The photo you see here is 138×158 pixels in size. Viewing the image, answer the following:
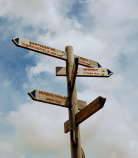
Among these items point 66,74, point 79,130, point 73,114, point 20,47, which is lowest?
point 79,130

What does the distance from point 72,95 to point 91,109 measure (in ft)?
3.38

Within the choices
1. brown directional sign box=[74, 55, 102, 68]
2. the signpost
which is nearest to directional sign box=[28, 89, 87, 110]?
the signpost

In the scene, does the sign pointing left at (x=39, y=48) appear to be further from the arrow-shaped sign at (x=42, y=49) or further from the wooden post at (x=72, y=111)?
the wooden post at (x=72, y=111)

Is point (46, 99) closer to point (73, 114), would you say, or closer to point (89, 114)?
point (73, 114)

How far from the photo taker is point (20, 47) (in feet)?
18.0

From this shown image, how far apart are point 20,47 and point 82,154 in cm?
309

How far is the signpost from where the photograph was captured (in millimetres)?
4773

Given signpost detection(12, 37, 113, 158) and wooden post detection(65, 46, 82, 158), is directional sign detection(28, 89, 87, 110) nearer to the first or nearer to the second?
signpost detection(12, 37, 113, 158)

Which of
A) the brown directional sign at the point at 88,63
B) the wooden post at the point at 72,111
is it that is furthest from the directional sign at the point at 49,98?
the brown directional sign at the point at 88,63

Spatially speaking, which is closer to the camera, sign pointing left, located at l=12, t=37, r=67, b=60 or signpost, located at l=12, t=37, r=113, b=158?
signpost, located at l=12, t=37, r=113, b=158

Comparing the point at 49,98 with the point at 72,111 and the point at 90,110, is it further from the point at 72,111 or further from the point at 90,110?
the point at 90,110

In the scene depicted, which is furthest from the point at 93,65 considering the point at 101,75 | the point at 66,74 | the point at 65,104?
the point at 65,104

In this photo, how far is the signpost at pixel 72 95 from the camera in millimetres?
4773

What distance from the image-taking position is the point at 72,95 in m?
5.52
